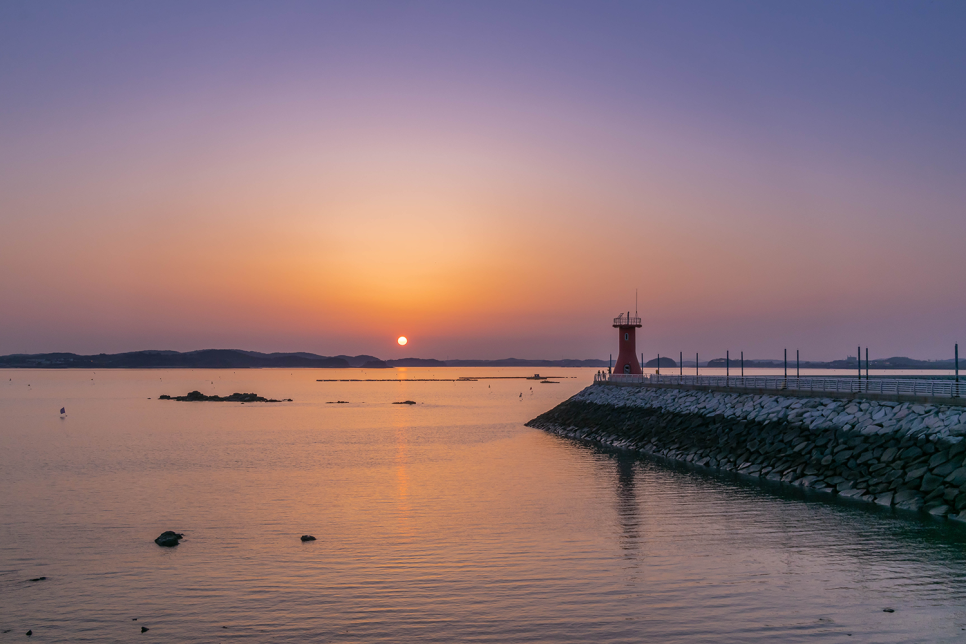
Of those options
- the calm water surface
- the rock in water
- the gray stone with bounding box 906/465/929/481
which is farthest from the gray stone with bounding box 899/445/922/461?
the rock in water

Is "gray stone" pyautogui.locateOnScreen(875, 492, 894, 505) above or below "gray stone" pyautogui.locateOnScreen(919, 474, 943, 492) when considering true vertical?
below

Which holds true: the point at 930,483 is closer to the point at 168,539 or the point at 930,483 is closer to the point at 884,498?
the point at 884,498

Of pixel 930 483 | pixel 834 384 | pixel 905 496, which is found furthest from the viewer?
pixel 834 384

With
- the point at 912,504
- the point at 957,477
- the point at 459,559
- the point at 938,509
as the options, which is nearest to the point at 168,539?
the point at 459,559

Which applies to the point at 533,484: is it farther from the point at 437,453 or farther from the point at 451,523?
the point at 437,453

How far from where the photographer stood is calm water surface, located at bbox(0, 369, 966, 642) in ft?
47.3

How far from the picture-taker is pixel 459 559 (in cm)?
1970

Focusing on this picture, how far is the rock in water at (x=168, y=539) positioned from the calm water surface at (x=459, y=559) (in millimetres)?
325

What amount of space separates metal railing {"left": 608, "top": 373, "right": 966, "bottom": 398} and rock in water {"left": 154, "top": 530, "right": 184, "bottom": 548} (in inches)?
1159

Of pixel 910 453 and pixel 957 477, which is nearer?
pixel 957 477

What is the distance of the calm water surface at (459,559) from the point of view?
14.4 meters

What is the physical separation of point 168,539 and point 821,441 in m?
28.0

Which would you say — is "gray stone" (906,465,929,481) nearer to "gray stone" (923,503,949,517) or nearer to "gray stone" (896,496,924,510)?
"gray stone" (896,496,924,510)

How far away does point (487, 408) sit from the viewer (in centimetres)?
10056
